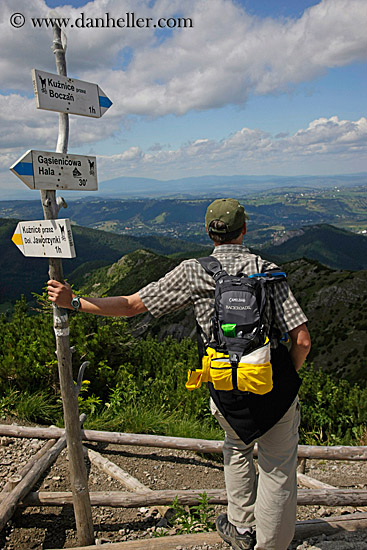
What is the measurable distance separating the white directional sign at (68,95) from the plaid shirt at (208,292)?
1469mm

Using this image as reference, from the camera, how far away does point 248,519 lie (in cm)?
311

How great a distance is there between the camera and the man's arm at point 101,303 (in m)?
2.93

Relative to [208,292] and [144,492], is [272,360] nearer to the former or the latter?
[208,292]

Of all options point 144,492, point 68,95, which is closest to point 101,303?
point 68,95

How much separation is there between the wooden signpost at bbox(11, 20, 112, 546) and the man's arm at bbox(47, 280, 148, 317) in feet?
0.51

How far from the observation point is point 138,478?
15.8 feet

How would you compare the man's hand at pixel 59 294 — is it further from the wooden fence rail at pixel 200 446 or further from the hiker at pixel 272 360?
the wooden fence rail at pixel 200 446

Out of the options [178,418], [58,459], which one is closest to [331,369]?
[178,418]

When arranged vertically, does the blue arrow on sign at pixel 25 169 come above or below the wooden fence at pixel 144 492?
above

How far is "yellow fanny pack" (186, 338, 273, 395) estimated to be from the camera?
2.56 metres

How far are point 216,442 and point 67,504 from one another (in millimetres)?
1784

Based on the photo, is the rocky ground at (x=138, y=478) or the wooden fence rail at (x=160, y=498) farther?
the wooden fence rail at (x=160, y=498)

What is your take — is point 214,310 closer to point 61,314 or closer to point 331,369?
point 61,314

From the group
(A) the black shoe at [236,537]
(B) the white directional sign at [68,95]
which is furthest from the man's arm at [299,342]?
(B) the white directional sign at [68,95]
